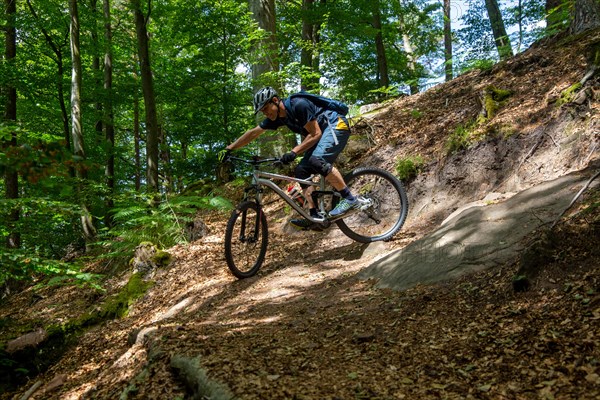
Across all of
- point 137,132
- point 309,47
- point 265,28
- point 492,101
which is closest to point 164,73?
point 265,28

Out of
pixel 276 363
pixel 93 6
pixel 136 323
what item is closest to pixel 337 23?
pixel 93 6

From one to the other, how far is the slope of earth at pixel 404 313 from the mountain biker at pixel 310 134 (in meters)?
0.94

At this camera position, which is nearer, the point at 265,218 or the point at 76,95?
the point at 265,218

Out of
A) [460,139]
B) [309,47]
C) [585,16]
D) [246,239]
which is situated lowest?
[246,239]

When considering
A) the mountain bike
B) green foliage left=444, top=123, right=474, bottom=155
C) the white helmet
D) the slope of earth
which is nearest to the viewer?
the slope of earth

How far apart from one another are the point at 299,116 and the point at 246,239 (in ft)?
5.83

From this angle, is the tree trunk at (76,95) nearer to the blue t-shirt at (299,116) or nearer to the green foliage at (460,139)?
the blue t-shirt at (299,116)

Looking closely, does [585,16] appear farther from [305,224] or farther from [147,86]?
[147,86]

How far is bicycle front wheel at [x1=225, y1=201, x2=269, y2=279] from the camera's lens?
522 cm

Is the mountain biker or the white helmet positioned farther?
the mountain biker

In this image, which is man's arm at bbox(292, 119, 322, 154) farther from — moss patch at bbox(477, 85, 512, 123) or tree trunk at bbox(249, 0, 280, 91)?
tree trunk at bbox(249, 0, 280, 91)

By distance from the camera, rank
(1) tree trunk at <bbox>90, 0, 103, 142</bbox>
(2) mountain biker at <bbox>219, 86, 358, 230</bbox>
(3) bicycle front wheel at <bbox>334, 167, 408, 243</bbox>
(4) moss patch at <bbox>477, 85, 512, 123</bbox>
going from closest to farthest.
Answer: (2) mountain biker at <bbox>219, 86, 358, 230</bbox> → (3) bicycle front wheel at <bbox>334, 167, 408, 243</bbox> → (4) moss patch at <bbox>477, 85, 512, 123</bbox> → (1) tree trunk at <bbox>90, 0, 103, 142</bbox>

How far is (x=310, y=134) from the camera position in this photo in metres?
5.33

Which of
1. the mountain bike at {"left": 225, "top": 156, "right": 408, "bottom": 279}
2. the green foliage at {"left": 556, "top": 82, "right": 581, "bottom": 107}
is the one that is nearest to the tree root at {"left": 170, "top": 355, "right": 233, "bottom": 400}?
the mountain bike at {"left": 225, "top": 156, "right": 408, "bottom": 279}
